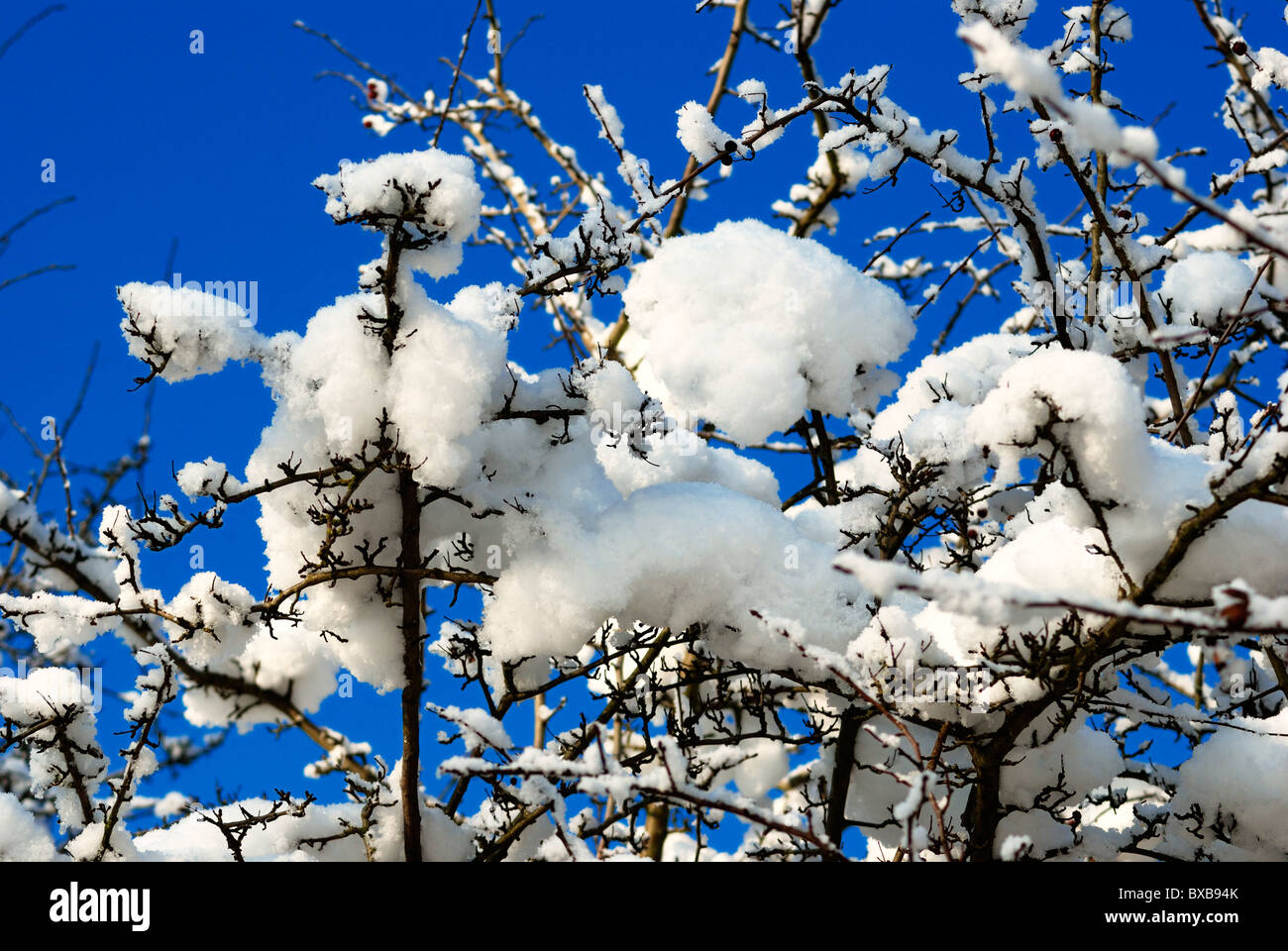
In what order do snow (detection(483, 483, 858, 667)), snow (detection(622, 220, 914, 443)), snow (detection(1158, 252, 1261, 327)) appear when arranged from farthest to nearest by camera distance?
1. snow (detection(1158, 252, 1261, 327))
2. snow (detection(622, 220, 914, 443))
3. snow (detection(483, 483, 858, 667))

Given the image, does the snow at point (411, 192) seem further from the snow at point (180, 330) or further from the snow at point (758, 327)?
the snow at point (758, 327)

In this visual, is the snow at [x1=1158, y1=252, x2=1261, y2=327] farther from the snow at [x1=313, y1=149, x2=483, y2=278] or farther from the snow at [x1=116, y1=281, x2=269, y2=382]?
the snow at [x1=116, y1=281, x2=269, y2=382]

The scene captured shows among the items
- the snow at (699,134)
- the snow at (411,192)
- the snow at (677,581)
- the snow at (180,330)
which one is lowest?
the snow at (677,581)

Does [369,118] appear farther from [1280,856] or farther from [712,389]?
[1280,856]

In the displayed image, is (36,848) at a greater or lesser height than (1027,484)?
lesser

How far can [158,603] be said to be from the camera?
259 cm

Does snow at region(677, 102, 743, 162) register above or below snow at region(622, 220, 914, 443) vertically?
above

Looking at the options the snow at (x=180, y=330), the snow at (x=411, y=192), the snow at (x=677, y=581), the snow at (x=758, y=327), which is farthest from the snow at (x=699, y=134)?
the snow at (x=180, y=330)

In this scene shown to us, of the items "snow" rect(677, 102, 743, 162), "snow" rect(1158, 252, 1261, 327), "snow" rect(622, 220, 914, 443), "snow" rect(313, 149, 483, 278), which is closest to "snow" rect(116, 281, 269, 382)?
"snow" rect(313, 149, 483, 278)

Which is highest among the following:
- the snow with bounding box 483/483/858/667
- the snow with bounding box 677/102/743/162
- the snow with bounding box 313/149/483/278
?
the snow with bounding box 677/102/743/162

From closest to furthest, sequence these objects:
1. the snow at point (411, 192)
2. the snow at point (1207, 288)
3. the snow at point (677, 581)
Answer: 1. the snow at point (411, 192)
2. the snow at point (677, 581)
3. the snow at point (1207, 288)

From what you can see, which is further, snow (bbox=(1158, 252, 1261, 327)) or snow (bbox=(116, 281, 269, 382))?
snow (bbox=(1158, 252, 1261, 327))

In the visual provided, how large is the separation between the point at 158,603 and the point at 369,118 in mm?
5280
